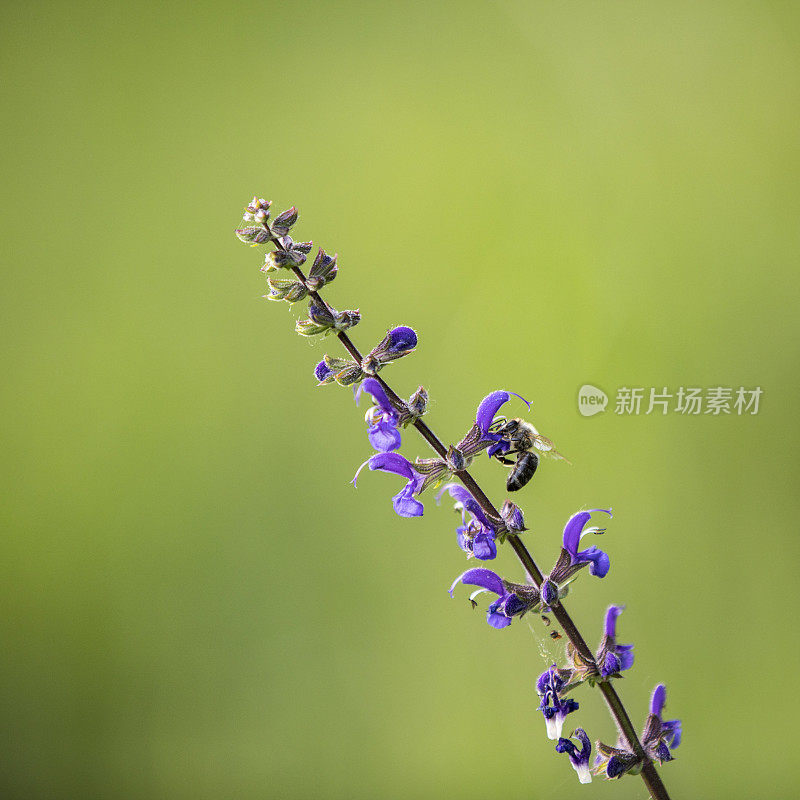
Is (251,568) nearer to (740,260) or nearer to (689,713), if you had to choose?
(689,713)

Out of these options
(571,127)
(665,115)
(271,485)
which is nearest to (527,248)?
(571,127)

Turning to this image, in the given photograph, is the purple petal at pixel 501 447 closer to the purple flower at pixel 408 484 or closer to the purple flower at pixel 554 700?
the purple flower at pixel 408 484

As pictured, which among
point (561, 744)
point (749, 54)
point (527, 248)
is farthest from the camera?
point (527, 248)

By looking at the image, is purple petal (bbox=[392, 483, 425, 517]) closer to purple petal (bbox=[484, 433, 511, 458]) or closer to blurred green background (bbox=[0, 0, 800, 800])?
purple petal (bbox=[484, 433, 511, 458])

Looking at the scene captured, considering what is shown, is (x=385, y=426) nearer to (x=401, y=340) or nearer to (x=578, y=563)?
(x=401, y=340)

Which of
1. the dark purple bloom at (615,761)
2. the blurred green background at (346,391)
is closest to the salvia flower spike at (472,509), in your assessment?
the dark purple bloom at (615,761)
